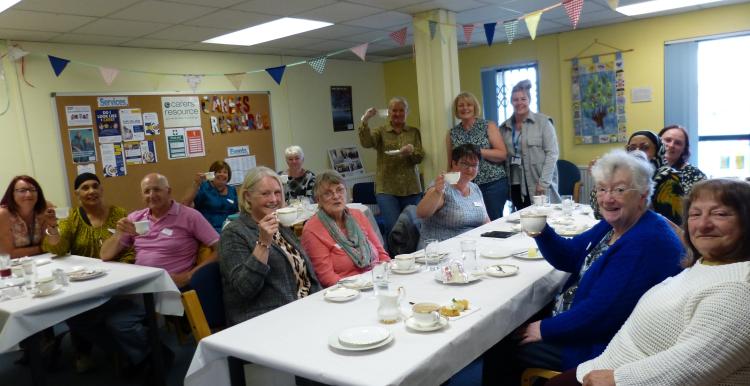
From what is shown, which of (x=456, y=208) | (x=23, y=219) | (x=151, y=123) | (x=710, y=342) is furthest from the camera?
(x=151, y=123)

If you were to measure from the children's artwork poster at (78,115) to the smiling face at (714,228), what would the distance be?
206 inches

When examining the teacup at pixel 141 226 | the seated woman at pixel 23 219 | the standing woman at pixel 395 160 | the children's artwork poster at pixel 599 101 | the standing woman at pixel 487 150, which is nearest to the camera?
the teacup at pixel 141 226

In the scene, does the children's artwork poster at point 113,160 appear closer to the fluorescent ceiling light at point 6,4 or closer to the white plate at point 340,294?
Answer: the fluorescent ceiling light at point 6,4

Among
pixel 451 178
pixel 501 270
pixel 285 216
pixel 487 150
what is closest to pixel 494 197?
pixel 487 150

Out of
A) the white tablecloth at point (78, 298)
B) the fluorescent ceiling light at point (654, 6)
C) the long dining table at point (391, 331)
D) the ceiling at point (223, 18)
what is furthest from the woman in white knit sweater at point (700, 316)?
the fluorescent ceiling light at point (654, 6)

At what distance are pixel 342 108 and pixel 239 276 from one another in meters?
5.64

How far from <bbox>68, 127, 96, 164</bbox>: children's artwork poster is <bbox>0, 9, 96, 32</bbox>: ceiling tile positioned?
1.05m

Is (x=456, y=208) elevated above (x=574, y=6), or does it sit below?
below

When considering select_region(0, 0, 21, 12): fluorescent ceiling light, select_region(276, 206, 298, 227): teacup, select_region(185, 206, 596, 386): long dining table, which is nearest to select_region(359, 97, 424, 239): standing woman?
select_region(185, 206, 596, 386): long dining table

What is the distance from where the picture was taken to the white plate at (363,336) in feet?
5.24

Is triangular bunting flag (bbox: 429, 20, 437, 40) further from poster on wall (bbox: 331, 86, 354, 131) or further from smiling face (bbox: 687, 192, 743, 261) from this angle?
smiling face (bbox: 687, 192, 743, 261)

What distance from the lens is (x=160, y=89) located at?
5629 mm

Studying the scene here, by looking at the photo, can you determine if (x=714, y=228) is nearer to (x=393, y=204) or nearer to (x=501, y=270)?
(x=501, y=270)

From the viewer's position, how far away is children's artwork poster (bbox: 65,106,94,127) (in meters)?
4.95
